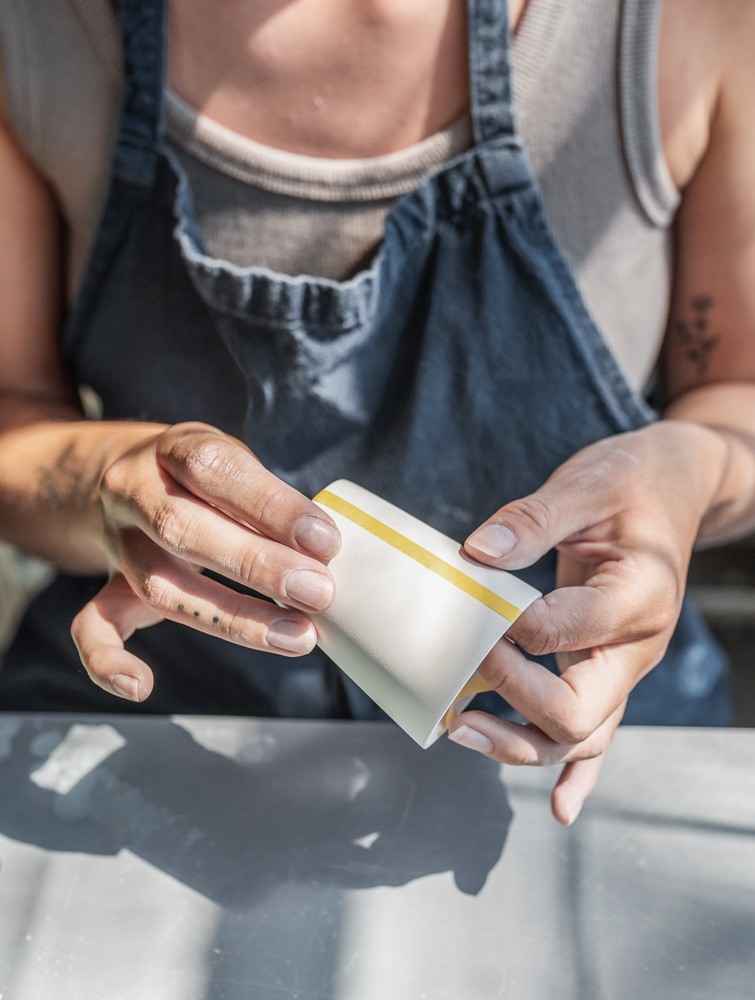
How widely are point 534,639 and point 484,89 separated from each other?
333 mm

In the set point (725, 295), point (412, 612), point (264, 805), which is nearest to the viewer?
point (412, 612)

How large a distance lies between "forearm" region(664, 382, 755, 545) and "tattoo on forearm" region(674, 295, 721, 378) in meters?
0.02

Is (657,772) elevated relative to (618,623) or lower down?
lower down

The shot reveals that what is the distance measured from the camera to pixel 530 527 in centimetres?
34

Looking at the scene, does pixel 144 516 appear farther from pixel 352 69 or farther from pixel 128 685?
pixel 352 69

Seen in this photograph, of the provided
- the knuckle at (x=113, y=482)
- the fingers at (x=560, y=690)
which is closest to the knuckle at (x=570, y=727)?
the fingers at (x=560, y=690)

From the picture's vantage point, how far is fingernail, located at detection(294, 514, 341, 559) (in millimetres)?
314

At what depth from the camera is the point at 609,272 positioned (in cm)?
51

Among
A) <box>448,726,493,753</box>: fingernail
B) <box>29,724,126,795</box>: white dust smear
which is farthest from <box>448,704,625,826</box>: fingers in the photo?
<box>29,724,126,795</box>: white dust smear

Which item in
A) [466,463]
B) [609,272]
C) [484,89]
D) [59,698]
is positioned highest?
[484,89]

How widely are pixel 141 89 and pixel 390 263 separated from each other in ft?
0.61

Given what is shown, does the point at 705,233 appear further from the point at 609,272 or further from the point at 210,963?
the point at 210,963

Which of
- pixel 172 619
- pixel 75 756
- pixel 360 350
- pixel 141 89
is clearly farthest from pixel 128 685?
pixel 141 89

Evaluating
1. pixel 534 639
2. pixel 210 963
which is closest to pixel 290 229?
pixel 534 639
